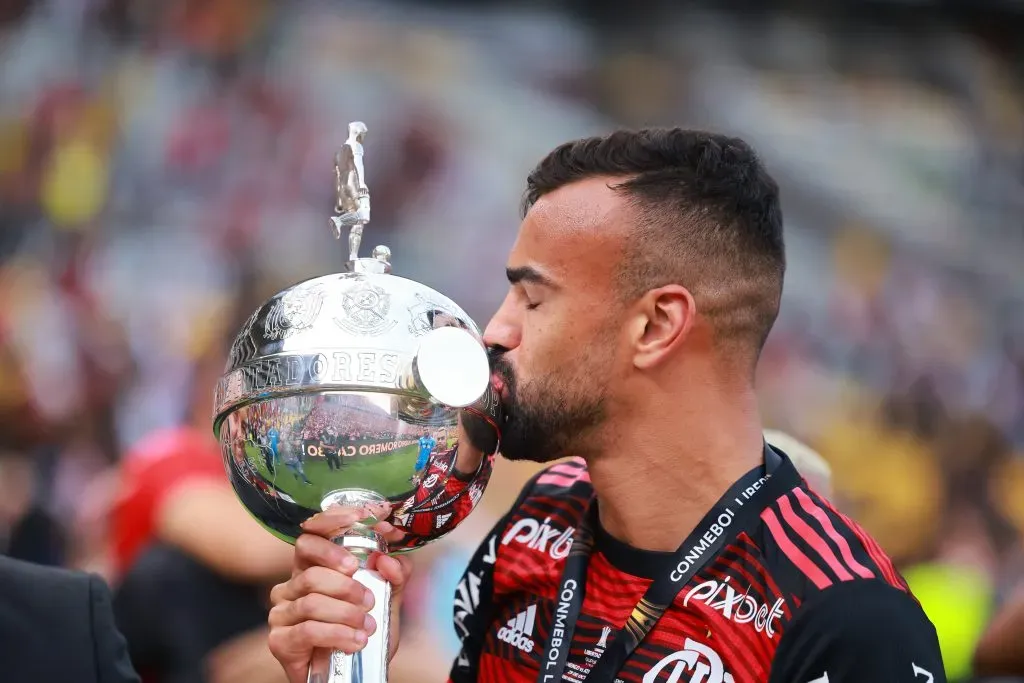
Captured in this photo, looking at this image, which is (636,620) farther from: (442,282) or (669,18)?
(669,18)

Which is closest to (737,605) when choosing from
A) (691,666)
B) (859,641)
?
(691,666)

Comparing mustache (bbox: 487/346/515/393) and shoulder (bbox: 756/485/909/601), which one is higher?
mustache (bbox: 487/346/515/393)

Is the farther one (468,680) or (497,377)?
(468,680)

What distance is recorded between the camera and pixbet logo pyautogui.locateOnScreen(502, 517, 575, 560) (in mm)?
2188

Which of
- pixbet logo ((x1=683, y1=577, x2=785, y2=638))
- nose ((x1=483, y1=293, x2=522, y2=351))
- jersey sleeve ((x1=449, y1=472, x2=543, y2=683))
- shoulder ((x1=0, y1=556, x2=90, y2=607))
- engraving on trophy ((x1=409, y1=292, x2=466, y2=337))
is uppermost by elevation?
engraving on trophy ((x1=409, y1=292, x2=466, y2=337))

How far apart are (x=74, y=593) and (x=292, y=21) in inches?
247

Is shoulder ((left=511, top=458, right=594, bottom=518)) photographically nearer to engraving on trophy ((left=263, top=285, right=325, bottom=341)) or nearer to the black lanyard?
the black lanyard

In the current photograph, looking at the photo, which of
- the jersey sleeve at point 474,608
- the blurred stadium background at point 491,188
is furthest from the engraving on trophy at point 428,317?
the blurred stadium background at point 491,188

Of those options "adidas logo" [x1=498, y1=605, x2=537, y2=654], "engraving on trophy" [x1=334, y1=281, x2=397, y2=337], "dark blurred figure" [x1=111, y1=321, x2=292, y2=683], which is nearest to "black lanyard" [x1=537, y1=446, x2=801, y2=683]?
"adidas logo" [x1=498, y1=605, x2=537, y2=654]

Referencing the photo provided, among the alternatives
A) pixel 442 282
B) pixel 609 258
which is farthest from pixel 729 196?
pixel 442 282

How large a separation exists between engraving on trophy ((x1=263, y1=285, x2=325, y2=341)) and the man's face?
39 centimetres

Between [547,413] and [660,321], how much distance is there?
0.85ft

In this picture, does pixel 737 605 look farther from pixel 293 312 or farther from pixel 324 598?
pixel 293 312

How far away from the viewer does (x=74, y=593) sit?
1645 mm
